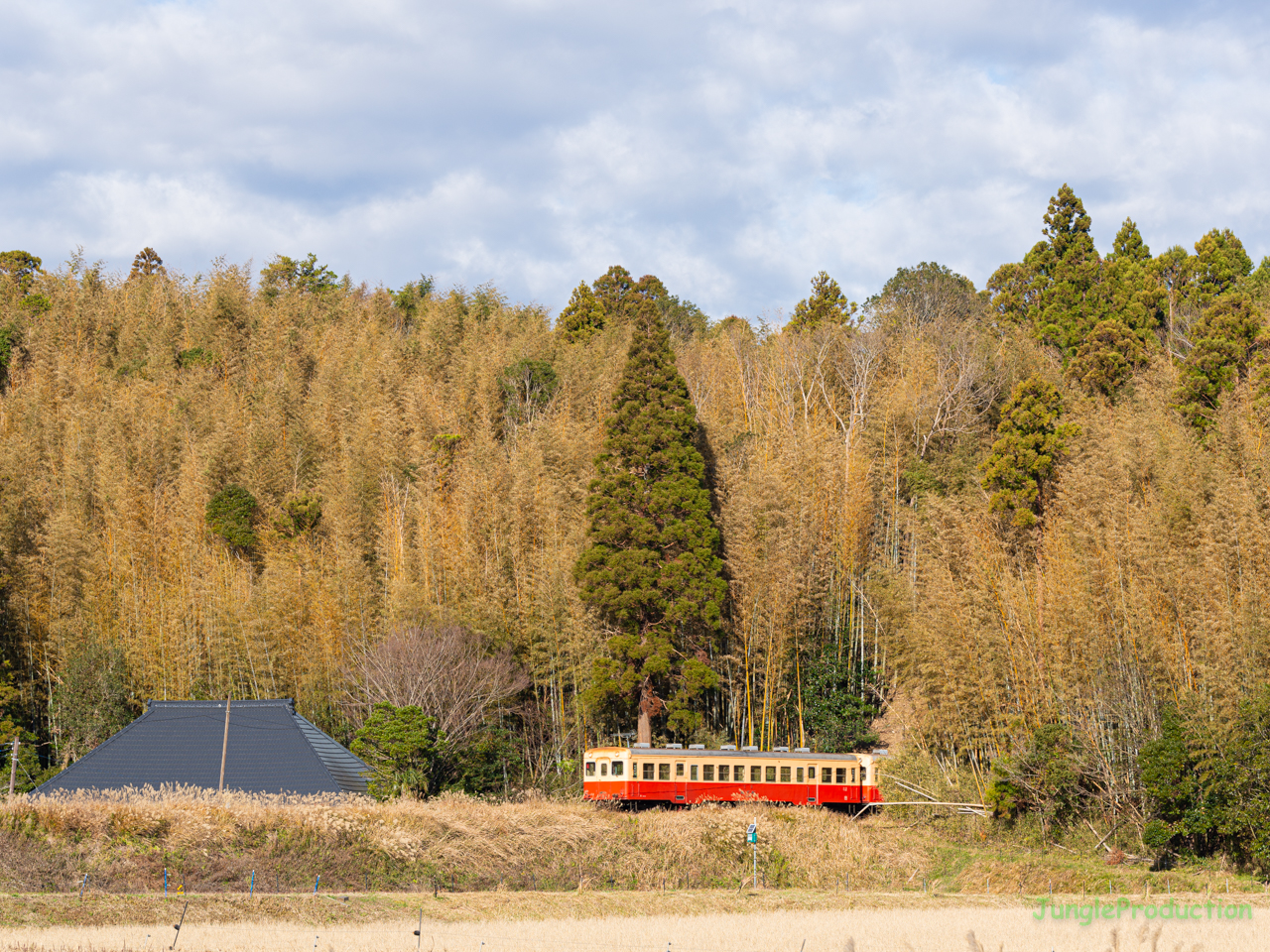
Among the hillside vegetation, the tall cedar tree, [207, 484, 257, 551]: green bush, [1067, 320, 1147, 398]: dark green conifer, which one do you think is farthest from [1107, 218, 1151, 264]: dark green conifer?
[207, 484, 257, 551]: green bush

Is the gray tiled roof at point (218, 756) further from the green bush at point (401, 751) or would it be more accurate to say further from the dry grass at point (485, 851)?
the dry grass at point (485, 851)

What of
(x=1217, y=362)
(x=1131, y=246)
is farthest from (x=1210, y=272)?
(x=1217, y=362)

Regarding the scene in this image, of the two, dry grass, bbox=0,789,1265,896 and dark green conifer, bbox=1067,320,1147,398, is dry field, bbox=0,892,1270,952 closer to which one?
dry grass, bbox=0,789,1265,896

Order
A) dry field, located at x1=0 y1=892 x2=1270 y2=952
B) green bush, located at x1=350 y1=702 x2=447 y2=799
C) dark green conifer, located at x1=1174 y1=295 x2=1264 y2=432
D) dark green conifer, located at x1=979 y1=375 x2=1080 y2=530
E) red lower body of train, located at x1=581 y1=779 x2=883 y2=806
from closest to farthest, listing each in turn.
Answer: dry field, located at x1=0 y1=892 x2=1270 y2=952 → red lower body of train, located at x1=581 y1=779 x2=883 y2=806 → green bush, located at x1=350 y1=702 x2=447 y2=799 → dark green conifer, located at x1=1174 y1=295 x2=1264 y2=432 → dark green conifer, located at x1=979 y1=375 x2=1080 y2=530

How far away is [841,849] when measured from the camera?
68.3ft

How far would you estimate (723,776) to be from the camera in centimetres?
2319

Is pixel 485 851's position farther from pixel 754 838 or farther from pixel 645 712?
pixel 645 712

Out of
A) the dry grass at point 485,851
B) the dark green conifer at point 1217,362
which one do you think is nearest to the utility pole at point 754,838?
the dry grass at point 485,851

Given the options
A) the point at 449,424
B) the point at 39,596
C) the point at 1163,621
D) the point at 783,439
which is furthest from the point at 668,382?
the point at 39,596

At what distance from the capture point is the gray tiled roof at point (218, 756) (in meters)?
22.0

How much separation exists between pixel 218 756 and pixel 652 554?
10119 millimetres

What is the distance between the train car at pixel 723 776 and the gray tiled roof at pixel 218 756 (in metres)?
4.98

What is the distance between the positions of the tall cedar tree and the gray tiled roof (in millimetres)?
6207

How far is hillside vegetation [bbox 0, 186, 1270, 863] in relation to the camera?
2150cm
